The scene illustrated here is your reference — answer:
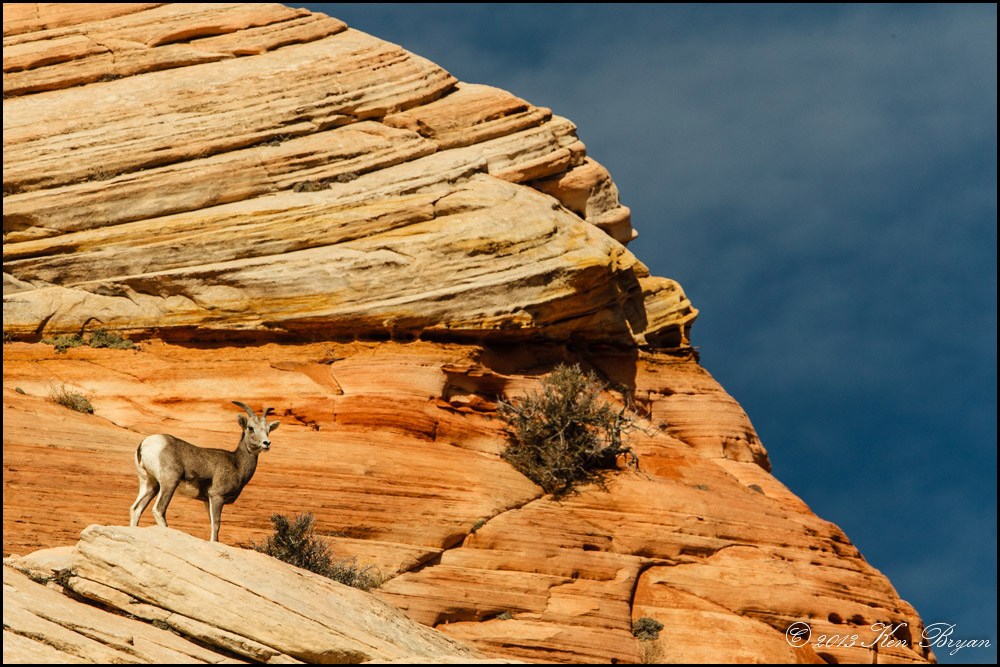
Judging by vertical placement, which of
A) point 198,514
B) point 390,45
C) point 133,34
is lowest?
point 198,514

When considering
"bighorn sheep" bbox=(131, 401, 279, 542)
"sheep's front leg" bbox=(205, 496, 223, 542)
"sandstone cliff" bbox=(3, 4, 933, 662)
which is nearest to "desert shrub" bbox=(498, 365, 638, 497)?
"sandstone cliff" bbox=(3, 4, 933, 662)

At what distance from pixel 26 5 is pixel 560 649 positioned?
1990 cm

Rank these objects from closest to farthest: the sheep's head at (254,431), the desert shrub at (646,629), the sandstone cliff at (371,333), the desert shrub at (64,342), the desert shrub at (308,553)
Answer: the sheep's head at (254,431), the desert shrub at (308,553), the sandstone cliff at (371,333), the desert shrub at (646,629), the desert shrub at (64,342)

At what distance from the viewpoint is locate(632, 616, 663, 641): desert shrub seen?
17.0 m

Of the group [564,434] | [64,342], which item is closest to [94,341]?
[64,342]

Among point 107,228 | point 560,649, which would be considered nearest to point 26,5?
point 107,228

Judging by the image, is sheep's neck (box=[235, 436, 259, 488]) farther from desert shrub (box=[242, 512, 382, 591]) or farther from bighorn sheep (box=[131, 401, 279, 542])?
desert shrub (box=[242, 512, 382, 591])

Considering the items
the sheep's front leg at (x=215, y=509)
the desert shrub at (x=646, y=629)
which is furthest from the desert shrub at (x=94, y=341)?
the desert shrub at (x=646, y=629)

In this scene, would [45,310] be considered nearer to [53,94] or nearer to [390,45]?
[53,94]

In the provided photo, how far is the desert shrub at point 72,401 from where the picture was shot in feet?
58.4

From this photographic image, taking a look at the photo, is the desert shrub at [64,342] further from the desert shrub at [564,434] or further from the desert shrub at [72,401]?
the desert shrub at [564,434]

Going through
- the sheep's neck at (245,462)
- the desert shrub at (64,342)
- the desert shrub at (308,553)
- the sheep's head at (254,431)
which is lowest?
the desert shrub at (308,553)

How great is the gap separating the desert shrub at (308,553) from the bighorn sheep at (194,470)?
2217 mm

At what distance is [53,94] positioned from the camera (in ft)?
74.0
